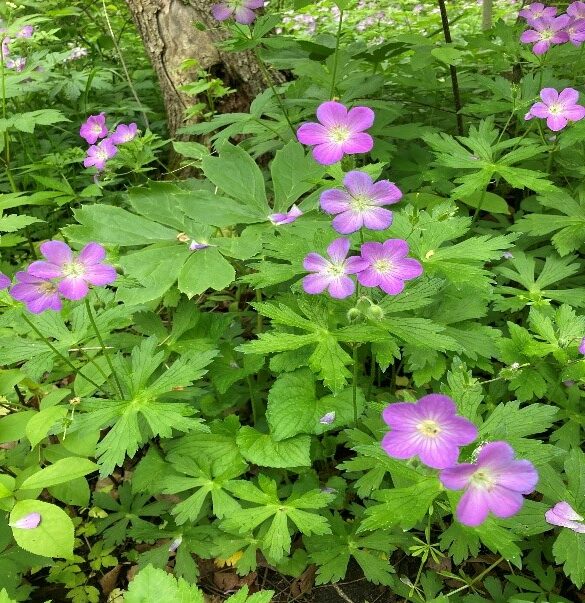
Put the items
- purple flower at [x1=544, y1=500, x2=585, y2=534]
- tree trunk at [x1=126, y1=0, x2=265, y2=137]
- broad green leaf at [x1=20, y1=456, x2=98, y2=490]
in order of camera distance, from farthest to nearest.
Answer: tree trunk at [x1=126, y1=0, x2=265, y2=137], broad green leaf at [x1=20, y1=456, x2=98, y2=490], purple flower at [x1=544, y1=500, x2=585, y2=534]

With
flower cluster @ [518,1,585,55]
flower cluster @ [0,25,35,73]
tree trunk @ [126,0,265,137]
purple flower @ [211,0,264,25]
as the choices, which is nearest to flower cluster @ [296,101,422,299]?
purple flower @ [211,0,264,25]

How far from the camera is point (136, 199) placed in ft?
6.06

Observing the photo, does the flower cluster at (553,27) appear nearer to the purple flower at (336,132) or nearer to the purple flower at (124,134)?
the purple flower at (336,132)

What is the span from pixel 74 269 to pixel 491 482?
3.89 ft

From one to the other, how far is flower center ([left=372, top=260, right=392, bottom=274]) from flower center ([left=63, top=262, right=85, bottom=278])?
2.68 feet

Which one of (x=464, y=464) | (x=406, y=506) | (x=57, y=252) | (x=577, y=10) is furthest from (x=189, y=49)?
(x=464, y=464)

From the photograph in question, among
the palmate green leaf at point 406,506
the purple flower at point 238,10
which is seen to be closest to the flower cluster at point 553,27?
the purple flower at point 238,10

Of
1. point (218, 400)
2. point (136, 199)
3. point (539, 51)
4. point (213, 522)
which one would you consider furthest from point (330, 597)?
point (539, 51)

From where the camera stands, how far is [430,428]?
104 centimetres

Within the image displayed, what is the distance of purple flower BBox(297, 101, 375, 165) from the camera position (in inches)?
63.8

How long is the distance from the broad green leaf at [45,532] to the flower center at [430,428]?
3.40 feet

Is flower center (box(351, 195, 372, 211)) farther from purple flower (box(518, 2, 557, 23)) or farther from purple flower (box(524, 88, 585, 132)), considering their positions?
purple flower (box(518, 2, 557, 23))

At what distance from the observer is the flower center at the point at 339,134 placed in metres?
1.66

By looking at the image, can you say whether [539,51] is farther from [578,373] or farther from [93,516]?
[93,516]
